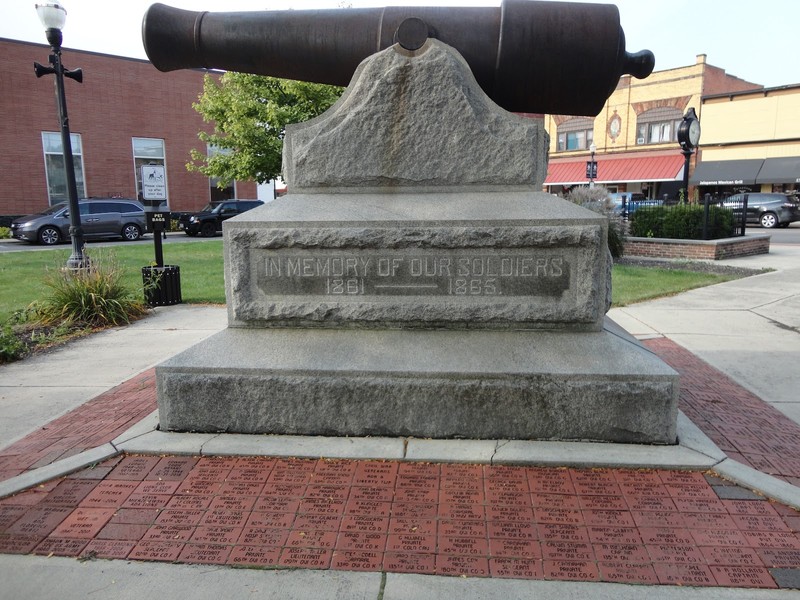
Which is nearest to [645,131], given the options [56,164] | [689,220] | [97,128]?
[689,220]

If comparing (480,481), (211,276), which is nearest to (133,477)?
(480,481)

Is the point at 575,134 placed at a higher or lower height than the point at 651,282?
higher

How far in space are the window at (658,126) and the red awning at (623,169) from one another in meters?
1.31

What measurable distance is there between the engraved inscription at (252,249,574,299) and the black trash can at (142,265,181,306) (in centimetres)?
638

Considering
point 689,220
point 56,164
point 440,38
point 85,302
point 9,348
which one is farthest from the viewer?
point 56,164

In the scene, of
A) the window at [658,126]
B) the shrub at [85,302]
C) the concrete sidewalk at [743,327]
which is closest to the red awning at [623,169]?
the window at [658,126]

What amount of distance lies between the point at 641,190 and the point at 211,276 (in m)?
33.4

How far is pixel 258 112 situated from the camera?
20.4m

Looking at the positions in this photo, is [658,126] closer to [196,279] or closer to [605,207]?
[605,207]

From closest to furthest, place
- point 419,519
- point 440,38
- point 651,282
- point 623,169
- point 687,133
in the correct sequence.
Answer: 1. point 419,519
2. point 440,38
3. point 651,282
4. point 687,133
5. point 623,169

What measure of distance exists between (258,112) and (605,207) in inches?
480

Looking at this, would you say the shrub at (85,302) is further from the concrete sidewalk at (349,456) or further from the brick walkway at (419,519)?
the brick walkway at (419,519)

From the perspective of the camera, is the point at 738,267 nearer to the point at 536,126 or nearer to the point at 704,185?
the point at 536,126

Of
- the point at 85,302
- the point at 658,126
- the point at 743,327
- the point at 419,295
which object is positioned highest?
the point at 658,126
